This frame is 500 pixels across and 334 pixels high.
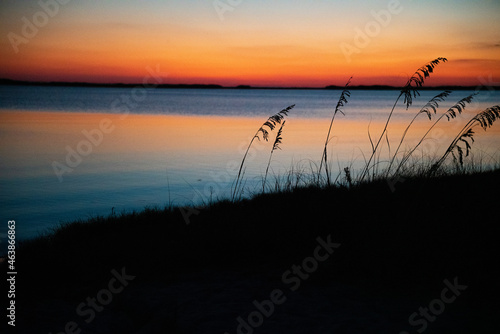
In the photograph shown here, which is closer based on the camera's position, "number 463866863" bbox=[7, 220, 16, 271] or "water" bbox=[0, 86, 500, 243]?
"number 463866863" bbox=[7, 220, 16, 271]

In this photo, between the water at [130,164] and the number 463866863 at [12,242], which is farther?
the water at [130,164]

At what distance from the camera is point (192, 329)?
10.3ft

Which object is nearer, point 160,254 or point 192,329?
point 192,329

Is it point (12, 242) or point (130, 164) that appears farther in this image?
point (130, 164)

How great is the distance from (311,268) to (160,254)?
1.62 metres

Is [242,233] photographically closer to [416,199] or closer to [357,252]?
[357,252]

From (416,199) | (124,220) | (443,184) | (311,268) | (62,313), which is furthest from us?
(124,220)

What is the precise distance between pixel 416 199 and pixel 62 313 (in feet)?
12.7

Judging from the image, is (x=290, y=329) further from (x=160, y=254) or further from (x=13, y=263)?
(x=13, y=263)

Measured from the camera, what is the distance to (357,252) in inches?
166

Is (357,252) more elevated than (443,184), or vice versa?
(443,184)

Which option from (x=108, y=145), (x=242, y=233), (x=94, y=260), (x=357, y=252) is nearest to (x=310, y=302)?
(x=357, y=252)

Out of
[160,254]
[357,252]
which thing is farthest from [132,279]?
[357,252]

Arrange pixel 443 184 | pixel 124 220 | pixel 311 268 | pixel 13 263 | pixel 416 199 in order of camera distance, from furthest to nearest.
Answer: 1. pixel 124 220
2. pixel 443 184
3. pixel 416 199
4. pixel 13 263
5. pixel 311 268
